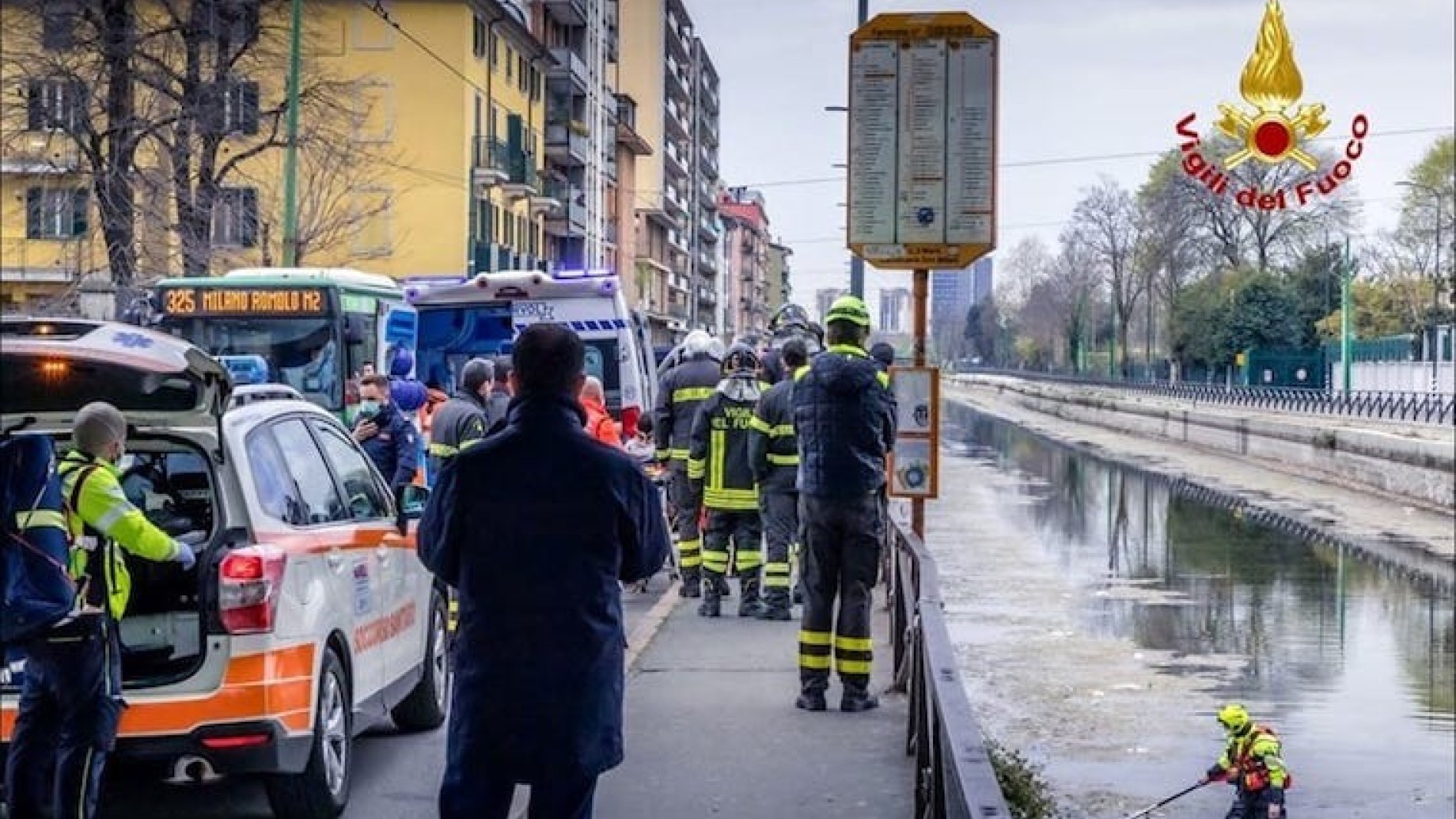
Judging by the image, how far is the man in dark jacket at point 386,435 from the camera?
12.0 metres

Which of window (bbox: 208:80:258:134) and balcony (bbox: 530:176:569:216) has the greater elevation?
balcony (bbox: 530:176:569:216)

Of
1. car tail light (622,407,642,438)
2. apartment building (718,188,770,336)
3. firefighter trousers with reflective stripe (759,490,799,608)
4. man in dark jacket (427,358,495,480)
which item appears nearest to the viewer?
man in dark jacket (427,358,495,480)

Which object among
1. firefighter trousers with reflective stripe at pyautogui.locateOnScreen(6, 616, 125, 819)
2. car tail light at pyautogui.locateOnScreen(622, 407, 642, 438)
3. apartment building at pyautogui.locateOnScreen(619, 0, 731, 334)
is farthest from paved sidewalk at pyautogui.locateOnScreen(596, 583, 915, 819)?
apartment building at pyautogui.locateOnScreen(619, 0, 731, 334)

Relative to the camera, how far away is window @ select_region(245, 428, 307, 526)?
22.9ft

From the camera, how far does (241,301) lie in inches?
869

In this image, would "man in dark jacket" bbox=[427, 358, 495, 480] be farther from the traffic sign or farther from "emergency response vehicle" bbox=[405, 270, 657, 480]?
"emergency response vehicle" bbox=[405, 270, 657, 480]

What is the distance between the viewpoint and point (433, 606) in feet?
30.6

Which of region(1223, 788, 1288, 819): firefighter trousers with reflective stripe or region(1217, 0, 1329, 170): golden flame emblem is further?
region(1223, 788, 1288, 819): firefighter trousers with reflective stripe

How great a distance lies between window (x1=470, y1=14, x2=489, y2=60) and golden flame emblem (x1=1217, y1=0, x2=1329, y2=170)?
4114 centimetres

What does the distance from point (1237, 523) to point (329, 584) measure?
101 ft

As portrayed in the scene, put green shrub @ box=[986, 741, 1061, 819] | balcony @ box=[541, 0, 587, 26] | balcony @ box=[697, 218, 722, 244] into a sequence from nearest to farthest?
green shrub @ box=[986, 741, 1061, 819] → balcony @ box=[541, 0, 587, 26] → balcony @ box=[697, 218, 722, 244]

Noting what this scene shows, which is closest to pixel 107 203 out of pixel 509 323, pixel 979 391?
pixel 509 323

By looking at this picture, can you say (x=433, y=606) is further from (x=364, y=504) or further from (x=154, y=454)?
(x=154, y=454)

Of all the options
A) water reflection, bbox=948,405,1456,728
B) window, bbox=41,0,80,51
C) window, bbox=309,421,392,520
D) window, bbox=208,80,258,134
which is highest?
window, bbox=208,80,258,134
